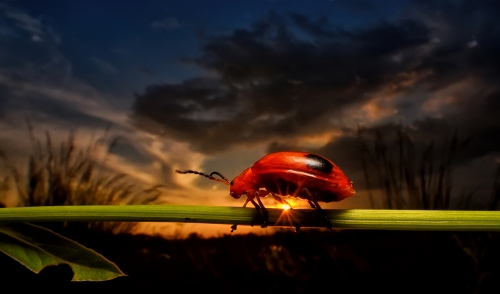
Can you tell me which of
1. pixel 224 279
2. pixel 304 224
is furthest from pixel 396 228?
pixel 224 279

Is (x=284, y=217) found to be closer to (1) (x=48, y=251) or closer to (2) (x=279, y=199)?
(2) (x=279, y=199)

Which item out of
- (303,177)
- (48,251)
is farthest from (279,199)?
(48,251)

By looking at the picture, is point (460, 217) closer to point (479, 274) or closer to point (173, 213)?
point (173, 213)

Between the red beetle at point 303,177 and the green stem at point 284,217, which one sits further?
the red beetle at point 303,177

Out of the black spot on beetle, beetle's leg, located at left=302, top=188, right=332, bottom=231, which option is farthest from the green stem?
the black spot on beetle

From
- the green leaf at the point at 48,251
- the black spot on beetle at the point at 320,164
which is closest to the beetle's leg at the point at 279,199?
the black spot on beetle at the point at 320,164

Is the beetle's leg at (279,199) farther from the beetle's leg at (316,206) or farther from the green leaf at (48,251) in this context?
the green leaf at (48,251)

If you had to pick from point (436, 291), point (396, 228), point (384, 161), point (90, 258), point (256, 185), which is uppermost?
point (384, 161)
